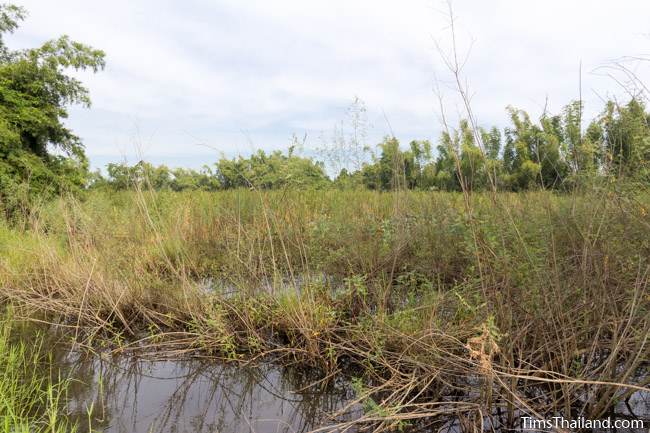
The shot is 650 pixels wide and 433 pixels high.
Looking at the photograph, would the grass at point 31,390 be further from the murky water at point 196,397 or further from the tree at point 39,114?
the tree at point 39,114

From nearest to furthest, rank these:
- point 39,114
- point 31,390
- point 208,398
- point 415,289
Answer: point 31,390
point 208,398
point 415,289
point 39,114

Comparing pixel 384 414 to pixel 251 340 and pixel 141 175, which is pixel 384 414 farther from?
pixel 141 175

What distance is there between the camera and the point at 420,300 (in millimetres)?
2951

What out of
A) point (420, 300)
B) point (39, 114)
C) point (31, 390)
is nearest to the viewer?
point (31, 390)

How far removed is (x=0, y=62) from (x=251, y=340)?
10379mm

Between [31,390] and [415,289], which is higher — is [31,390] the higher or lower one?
the lower one

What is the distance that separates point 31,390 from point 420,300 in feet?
8.59

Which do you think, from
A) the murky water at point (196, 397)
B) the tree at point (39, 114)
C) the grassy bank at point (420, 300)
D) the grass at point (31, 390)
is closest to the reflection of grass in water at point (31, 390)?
the grass at point (31, 390)

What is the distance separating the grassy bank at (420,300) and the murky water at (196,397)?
6.6 inches

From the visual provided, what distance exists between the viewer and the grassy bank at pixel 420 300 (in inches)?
76.2

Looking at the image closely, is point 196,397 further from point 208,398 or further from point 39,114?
point 39,114

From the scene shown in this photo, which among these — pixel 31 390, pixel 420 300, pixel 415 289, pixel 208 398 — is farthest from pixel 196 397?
pixel 415 289

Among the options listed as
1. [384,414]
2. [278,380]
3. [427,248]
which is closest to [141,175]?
[278,380]

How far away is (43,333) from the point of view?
3.34 m
